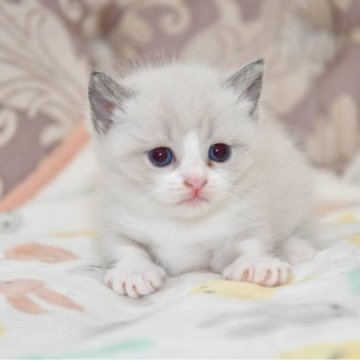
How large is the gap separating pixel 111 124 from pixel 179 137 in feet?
0.58

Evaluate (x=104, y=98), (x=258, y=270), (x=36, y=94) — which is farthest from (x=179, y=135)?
(x=36, y=94)

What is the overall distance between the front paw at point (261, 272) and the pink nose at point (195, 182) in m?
0.17

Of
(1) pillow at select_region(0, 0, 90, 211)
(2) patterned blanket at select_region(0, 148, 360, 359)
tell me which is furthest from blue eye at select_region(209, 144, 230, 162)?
(1) pillow at select_region(0, 0, 90, 211)

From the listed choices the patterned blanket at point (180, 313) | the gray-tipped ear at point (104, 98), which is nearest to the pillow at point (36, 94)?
the patterned blanket at point (180, 313)

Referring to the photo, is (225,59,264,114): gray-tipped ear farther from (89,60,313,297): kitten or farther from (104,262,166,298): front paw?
(104,262,166,298): front paw

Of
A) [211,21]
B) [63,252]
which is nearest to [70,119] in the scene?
[211,21]

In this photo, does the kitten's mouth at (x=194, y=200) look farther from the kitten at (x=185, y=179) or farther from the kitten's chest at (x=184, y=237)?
the kitten's chest at (x=184, y=237)

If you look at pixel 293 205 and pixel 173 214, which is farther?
pixel 293 205

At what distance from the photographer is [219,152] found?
1313 millimetres

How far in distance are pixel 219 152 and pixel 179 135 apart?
10 centimetres

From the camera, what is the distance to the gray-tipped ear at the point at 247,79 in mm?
1375

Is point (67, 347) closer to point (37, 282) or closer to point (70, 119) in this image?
point (37, 282)

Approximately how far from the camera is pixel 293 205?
5.13 ft

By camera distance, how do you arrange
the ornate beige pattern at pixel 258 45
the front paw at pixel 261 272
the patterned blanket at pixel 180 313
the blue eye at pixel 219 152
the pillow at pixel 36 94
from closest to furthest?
the patterned blanket at pixel 180 313 < the front paw at pixel 261 272 < the blue eye at pixel 219 152 < the pillow at pixel 36 94 < the ornate beige pattern at pixel 258 45
